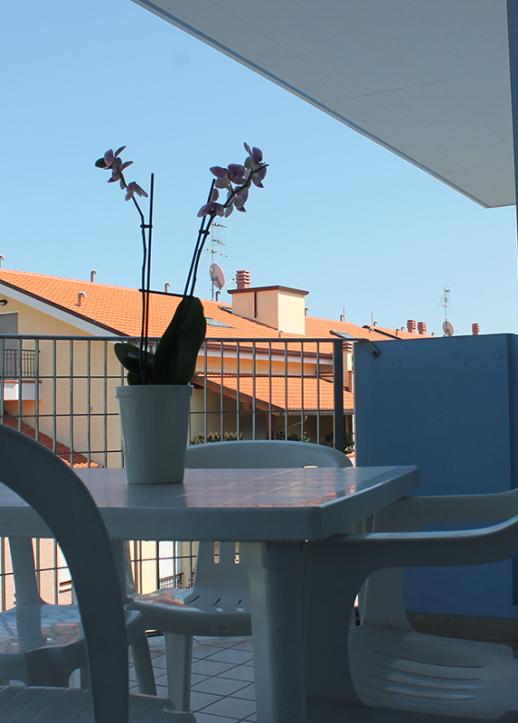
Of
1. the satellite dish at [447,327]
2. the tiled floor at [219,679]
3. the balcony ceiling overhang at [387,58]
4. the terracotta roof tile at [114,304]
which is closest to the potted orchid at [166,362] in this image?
the tiled floor at [219,679]

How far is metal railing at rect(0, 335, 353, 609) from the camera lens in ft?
11.5

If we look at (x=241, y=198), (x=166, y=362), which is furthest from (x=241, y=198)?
(x=166, y=362)

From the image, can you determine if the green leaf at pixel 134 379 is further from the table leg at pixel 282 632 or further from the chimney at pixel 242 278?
the chimney at pixel 242 278

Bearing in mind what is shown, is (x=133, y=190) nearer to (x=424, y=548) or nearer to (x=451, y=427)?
(x=424, y=548)

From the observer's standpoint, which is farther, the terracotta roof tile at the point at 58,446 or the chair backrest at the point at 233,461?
the terracotta roof tile at the point at 58,446

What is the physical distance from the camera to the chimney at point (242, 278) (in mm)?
21484

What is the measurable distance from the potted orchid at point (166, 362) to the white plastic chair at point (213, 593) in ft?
1.40

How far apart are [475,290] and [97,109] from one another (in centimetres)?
1404

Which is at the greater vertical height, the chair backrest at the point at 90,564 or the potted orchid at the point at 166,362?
the potted orchid at the point at 166,362

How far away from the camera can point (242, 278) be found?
70.7 feet

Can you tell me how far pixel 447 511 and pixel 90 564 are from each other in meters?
1.01

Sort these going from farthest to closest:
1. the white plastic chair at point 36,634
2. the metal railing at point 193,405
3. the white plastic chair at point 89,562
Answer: the metal railing at point 193,405 → the white plastic chair at point 36,634 → the white plastic chair at point 89,562

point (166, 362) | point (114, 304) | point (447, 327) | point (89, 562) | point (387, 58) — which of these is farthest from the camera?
point (114, 304)

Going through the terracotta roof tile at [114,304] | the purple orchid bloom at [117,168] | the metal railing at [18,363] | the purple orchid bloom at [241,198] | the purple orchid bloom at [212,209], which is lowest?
the metal railing at [18,363]
